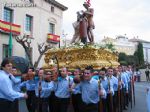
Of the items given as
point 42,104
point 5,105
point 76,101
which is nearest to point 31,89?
point 42,104

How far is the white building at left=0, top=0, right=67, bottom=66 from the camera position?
30531 millimetres

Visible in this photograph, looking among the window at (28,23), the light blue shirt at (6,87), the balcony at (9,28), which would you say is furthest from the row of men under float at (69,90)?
the window at (28,23)

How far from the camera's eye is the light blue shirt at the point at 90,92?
24.2 ft

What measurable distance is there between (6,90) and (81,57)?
8051 millimetres

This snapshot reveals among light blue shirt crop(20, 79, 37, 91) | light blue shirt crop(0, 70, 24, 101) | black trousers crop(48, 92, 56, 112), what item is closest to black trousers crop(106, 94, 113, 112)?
black trousers crop(48, 92, 56, 112)

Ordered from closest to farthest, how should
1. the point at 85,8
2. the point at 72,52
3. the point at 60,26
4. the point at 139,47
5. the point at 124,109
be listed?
the point at 124,109 < the point at 72,52 < the point at 85,8 < the point at 60,26 < the point at 139,47

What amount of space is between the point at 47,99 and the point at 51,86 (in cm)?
57

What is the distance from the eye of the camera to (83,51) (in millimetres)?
13945

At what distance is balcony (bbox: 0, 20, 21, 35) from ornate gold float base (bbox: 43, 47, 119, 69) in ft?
46.7

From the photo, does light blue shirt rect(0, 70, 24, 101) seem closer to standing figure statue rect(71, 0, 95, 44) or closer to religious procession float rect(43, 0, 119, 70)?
religious procession float rect(43, 0, 119, 70)

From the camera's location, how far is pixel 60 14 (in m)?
41.2

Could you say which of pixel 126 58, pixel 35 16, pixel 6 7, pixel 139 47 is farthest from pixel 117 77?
pixel 139 47

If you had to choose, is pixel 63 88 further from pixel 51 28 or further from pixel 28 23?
pixel 51 28

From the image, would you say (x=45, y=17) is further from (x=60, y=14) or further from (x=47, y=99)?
(x=47, y=99)
